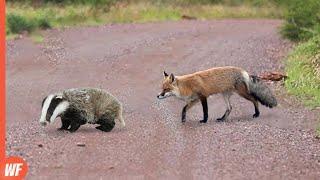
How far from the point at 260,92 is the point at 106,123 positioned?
107 inches

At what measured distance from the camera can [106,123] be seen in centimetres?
1148

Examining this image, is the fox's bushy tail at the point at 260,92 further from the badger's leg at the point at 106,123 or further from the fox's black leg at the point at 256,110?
the badger's leg at the point at 106,123

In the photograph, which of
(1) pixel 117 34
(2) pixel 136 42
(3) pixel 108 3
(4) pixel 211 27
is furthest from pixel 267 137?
(3) pixel 108 3

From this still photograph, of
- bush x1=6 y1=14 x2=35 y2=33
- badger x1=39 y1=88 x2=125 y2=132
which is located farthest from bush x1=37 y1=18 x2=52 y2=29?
badger x1=39 y1=88 x2=125 y2=132

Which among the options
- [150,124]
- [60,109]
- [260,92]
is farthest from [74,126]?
[260,92]

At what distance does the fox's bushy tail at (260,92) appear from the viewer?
1297cm

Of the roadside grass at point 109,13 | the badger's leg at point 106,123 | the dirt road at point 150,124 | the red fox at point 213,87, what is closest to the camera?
the dirt road at point 150,124

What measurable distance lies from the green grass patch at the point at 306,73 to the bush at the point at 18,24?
10.3m

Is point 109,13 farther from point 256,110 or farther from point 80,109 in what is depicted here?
point 80,109

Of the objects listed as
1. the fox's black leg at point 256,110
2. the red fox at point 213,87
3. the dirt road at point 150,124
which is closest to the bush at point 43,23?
the dirt road at point 150,124

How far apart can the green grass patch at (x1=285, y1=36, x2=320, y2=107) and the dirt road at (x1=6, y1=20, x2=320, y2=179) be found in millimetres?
417

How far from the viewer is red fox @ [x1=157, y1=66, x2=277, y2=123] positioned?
40.9 feet

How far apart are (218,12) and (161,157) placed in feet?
95.8

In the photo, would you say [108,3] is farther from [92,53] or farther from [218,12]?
[92,53]
